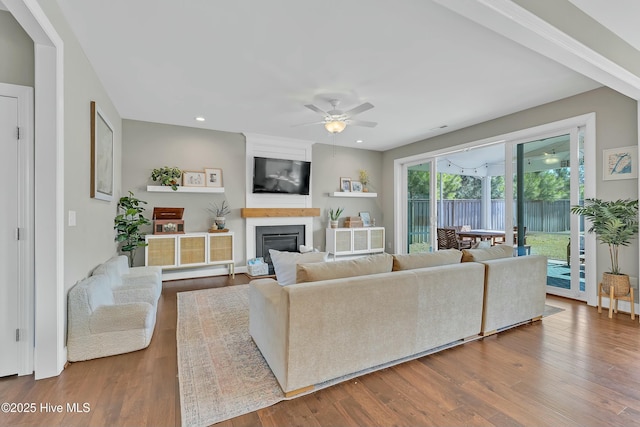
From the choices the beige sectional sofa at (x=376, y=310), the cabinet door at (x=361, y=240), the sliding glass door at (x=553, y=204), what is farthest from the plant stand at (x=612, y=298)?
the cabinet door at (x=361, y=240)

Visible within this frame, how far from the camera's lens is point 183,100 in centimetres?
387

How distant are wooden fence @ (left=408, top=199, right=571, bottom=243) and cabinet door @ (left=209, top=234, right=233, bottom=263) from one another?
157 inches

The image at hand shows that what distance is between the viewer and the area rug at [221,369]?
172 cm

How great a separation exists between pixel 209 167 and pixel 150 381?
3918 mm

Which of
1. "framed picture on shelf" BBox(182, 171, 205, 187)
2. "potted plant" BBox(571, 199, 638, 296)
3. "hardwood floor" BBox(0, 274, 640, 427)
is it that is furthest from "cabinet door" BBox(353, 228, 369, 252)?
"hardwood floor" BBox(0, 274, 640, 427)

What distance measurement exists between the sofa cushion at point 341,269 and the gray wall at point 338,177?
13.4 feet

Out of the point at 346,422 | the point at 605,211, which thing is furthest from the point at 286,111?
the point at 605,211

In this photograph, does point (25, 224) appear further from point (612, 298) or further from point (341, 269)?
point (612, 298)

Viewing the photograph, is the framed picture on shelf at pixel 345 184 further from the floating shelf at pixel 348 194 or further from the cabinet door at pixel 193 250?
the cabinet door at pixel 193 250

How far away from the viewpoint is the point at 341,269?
210 centimetres

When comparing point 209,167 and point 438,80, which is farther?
point 209,167

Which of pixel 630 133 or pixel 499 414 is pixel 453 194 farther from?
pixel 499 414

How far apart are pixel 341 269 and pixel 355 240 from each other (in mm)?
4307

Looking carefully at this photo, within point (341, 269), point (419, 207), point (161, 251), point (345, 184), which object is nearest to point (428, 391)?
point (341, 269)
